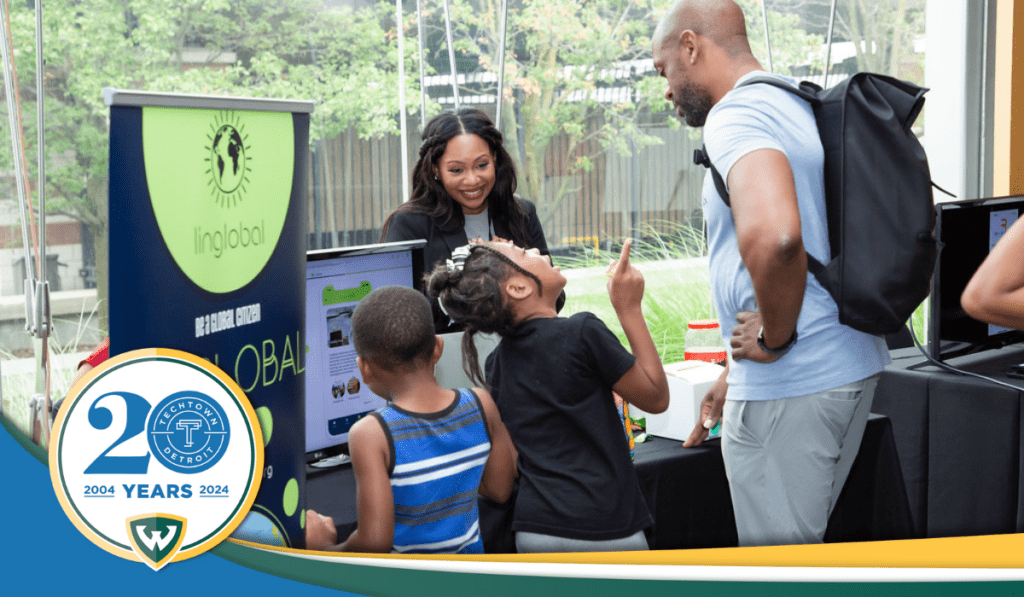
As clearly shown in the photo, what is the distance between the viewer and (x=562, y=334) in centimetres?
145

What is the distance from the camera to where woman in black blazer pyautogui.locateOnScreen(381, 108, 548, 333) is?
221cm

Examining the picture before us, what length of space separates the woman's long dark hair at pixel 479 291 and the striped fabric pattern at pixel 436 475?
147mm

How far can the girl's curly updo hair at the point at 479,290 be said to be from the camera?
1495 millimetres

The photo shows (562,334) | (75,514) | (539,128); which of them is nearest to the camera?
(75,514)

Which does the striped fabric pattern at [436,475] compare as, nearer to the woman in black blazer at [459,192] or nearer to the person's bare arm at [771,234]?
the person's bare arm at [771,234]

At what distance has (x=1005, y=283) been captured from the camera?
1366 mm

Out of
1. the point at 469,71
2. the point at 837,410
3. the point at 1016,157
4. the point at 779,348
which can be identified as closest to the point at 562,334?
the point at 779,348

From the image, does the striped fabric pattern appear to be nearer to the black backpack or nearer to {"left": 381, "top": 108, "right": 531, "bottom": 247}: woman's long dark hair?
the black backpack

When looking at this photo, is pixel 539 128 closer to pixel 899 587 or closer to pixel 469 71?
pixel 469 71

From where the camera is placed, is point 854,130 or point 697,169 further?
A: point 697,169

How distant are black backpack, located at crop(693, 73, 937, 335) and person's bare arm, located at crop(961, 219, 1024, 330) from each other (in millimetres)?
117

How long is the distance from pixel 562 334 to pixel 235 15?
12.5ft

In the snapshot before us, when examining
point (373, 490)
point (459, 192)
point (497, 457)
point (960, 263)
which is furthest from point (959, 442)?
point (373, 490)

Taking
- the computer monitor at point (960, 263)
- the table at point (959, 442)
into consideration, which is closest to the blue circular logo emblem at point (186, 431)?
the table at point (959, 442)
